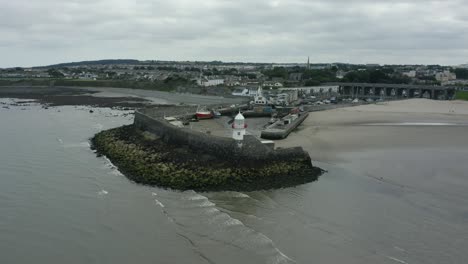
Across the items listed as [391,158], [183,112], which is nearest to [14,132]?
[183,112]

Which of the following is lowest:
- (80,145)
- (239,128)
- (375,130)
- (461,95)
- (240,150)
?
(80,145)

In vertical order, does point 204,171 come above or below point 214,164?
below

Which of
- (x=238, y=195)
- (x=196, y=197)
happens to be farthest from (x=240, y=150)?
(x=196, y=197)

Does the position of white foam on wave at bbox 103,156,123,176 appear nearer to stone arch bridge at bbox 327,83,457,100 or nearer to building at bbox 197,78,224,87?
stone arch bridge at bbox 327,83,457,100

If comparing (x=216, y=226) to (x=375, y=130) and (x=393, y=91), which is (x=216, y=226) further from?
(x=393, y=91)

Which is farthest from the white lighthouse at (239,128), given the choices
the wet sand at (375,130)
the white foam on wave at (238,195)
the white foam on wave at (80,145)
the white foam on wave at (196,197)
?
the white foam on wave at (80,145)

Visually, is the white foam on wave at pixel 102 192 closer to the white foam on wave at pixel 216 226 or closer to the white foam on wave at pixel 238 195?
the white foam on wave at pixel 216 226
